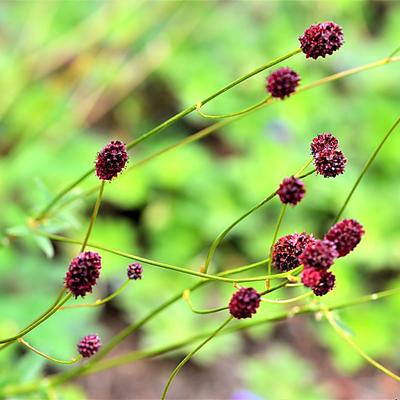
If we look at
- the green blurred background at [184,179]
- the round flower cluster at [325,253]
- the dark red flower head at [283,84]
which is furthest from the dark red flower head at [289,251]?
the green blurred background at [184,179]

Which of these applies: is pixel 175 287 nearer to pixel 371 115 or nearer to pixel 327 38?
pixel 371 115

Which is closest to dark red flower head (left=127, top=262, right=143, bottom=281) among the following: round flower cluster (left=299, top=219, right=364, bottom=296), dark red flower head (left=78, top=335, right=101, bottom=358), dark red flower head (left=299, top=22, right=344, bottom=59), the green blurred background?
dark red flower head (left=78, top=335, right=101, bottom=358)

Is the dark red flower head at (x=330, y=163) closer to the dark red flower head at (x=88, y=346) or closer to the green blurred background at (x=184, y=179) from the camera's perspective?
the dark red flower head at (x=88, y=346)

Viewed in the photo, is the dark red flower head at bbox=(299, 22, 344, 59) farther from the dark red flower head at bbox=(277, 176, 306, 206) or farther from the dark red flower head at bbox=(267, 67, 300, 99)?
the dark red flower head at bbox=(277, 176, 306, 206)

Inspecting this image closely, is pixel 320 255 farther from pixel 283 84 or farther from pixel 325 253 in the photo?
pixel 283 84

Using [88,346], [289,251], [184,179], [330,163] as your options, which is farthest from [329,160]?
[184,179]
